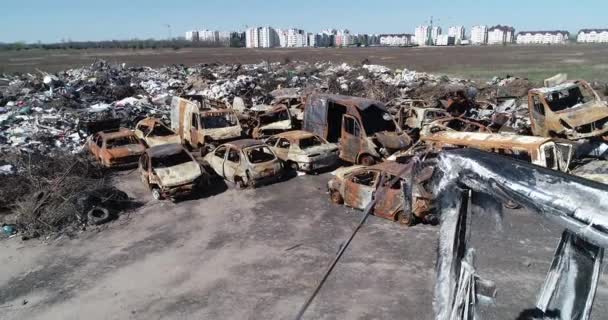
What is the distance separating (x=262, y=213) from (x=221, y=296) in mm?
3783

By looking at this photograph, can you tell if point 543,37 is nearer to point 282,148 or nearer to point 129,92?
point 129,92

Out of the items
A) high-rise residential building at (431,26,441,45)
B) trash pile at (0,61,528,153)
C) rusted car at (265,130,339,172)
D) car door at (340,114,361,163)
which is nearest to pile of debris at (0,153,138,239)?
trash pile at (0,61,528,153)

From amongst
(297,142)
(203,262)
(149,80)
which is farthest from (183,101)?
(149,80)

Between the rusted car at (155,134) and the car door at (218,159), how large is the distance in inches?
123

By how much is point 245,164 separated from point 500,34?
184319 mm

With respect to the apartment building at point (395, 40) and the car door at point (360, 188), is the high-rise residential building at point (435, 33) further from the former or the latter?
the car door at point (360, 188)

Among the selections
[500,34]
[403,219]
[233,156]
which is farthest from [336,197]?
[500,34]

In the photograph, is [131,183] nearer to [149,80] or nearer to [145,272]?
[145,272]

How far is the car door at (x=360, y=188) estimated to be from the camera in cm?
1023

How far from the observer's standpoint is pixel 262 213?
435 inches

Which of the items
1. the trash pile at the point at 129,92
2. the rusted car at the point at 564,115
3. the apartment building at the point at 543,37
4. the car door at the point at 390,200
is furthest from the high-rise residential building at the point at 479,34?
the car door at the point at 390,200

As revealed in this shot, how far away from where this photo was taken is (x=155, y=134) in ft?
54.8

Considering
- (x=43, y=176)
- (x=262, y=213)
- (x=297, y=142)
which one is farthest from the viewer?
(x=297, y=142)

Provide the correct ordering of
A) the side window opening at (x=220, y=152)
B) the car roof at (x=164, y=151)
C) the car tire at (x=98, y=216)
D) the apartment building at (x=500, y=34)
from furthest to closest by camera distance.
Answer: the apartment building at (x=500, y=34) < the side window opening at (x=220, y=152) < the car roof at (x=164, y=151) < the car tire at (x=98, y=216)
